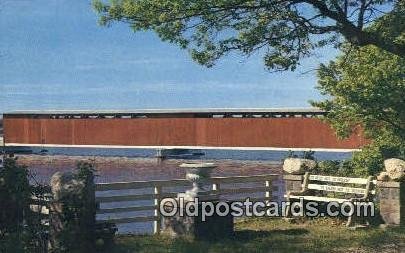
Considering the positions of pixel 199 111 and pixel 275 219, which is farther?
pixel 199 111

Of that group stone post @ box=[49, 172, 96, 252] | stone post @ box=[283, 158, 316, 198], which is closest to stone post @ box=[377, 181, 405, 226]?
stone post @ box=[283, 158, 316, 198]

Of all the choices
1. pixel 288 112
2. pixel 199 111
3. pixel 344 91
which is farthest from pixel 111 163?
pixel 344 91

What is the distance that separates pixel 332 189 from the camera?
47.8ft

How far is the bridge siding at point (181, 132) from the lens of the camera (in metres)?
50.9

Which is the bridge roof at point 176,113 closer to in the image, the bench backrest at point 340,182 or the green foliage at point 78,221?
the bench backrest at point 340,182

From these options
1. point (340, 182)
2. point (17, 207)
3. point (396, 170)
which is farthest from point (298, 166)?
point (17, 207)

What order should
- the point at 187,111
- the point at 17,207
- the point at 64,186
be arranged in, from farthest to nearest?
the point at 187,111
the point at 64,186
the point at 17,207

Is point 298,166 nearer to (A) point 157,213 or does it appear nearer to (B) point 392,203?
(B) point 392,203

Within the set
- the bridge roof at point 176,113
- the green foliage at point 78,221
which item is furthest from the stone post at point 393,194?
the bridge roof at point 176,113

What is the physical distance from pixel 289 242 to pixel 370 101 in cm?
985

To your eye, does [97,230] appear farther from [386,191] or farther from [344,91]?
[344,91]

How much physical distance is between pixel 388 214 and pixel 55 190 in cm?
766

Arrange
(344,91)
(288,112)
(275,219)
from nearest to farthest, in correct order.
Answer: (275,219) < (344,91) < (288,112)

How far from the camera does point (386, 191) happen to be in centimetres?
1383
